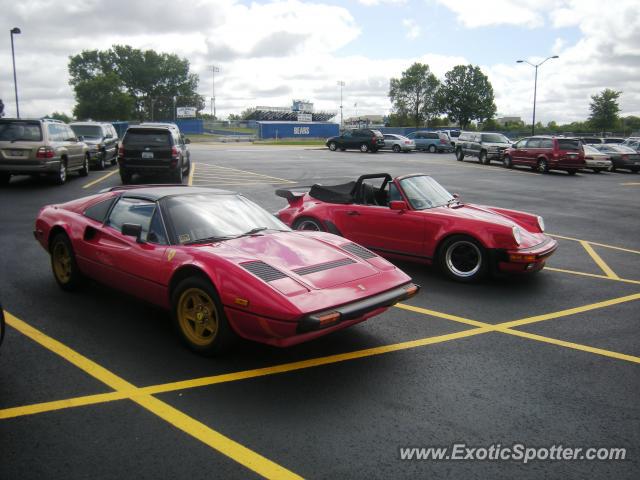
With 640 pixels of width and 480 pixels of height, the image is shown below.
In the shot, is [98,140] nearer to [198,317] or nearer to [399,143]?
[198,317]

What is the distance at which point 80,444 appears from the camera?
10.2 feet

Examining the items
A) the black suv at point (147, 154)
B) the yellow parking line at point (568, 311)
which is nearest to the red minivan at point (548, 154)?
the black suv at point (147, 154)

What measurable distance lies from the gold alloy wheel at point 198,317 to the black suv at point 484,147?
25686 mm

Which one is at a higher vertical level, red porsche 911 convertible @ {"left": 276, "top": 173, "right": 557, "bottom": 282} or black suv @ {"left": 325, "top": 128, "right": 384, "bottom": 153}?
black suv @ {"left": 325, "top": 128, "right": 384, "bottom": 153}

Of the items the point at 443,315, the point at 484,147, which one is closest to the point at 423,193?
the point at 443,315

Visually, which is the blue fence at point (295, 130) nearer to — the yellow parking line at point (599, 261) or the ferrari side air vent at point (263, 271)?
the yellow parking line at point (599, 261)

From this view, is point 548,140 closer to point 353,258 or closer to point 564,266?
point 564,266

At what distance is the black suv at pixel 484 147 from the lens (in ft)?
91.7

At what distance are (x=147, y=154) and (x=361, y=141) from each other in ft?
83.5

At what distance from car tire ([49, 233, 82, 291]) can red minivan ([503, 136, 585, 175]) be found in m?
22.3

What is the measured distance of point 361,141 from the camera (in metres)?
39.1

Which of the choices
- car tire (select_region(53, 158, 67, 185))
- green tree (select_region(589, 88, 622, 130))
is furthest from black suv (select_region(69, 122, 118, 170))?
green tree (select_region(589, 88, 622, 130))

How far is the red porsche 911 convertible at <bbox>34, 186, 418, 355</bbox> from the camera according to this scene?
3926 mm

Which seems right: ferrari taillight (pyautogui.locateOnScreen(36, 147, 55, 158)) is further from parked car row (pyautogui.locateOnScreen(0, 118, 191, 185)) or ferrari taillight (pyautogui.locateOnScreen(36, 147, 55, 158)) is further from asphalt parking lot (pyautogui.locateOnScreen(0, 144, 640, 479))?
asphalt parking lot (pyautogui.locateOnScreen(0, 144, 640, 479))
